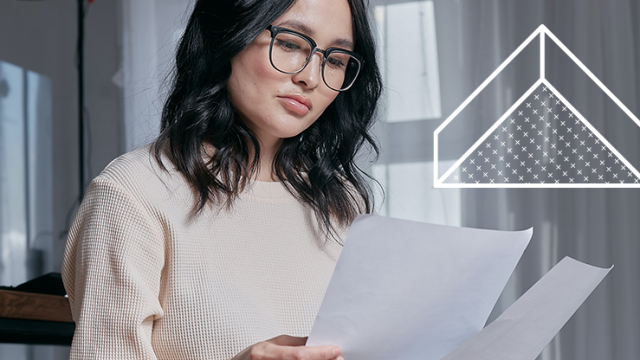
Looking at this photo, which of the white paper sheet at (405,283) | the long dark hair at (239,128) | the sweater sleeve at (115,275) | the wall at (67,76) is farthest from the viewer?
the wall at (67,76)

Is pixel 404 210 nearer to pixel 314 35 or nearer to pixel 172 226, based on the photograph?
pixel 314 35

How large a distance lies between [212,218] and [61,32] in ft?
6.46

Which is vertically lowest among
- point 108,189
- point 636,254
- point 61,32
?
point 636,254

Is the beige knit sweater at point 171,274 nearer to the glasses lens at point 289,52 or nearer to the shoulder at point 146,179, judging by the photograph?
the shoulder at point 146,179

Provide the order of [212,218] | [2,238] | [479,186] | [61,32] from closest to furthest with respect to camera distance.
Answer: [212,218] < [479,186] < [2,238] < [61,32]

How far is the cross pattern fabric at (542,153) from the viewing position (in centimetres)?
186

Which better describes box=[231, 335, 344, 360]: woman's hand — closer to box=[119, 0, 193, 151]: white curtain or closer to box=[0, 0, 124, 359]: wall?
box=[119, 0, 193, 151]: white curtain

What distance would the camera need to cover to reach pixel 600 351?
1.81m

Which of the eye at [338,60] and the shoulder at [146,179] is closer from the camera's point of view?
the shoulder at [146,179]

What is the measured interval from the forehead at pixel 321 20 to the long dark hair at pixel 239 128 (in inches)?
0.7

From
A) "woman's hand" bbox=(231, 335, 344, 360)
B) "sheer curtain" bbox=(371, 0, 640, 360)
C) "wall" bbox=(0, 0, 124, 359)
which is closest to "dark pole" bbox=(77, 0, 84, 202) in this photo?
"wall" bbox=(0, 0, 124, 359)

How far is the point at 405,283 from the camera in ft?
1.87

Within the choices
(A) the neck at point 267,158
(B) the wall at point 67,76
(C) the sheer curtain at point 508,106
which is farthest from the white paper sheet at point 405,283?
(B) the wall at point 67,76

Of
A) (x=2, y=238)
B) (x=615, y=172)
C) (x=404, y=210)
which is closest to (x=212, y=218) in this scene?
(x=404, y=210)
